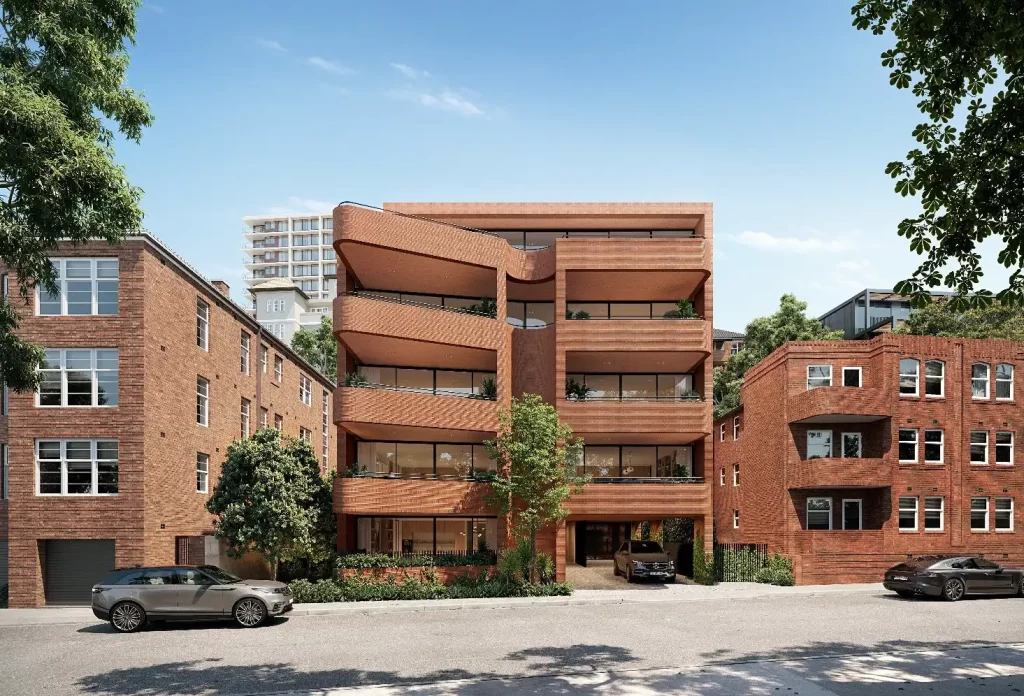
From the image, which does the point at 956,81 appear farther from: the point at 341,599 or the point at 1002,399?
the point at 1002,399

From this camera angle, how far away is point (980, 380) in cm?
3453

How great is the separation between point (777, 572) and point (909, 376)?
33.0 feet

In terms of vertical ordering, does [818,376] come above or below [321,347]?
below

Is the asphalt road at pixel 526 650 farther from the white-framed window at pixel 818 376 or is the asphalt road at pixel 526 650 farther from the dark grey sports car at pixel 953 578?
the white-framed window at pixel 818 376

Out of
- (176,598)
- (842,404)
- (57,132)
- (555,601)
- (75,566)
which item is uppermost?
(57,132)

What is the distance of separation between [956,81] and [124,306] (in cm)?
2454

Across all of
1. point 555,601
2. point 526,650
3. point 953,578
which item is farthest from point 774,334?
point 526,650

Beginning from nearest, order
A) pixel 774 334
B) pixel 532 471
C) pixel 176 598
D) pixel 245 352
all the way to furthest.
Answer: pixel 176 598
pixel 532 471
pixel 245 352
pixel 774 334

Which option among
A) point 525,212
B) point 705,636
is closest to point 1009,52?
point 705,636

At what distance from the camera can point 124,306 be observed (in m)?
27.0

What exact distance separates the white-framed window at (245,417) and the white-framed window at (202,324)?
531cm

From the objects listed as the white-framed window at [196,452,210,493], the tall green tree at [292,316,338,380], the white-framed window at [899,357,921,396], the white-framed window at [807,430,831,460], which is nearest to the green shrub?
the white-framed window at [807,430,831,460]

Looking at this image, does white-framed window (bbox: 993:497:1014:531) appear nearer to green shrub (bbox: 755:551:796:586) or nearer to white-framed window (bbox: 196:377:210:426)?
green shrub (bbox: 755:551:796:586)

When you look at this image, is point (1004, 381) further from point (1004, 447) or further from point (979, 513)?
point (979, 513)
